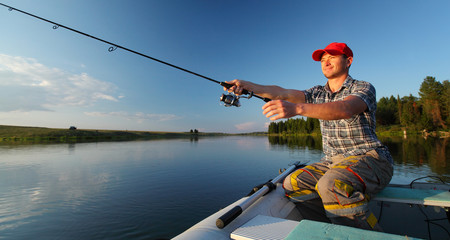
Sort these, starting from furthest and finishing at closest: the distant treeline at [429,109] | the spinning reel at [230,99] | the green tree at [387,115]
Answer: the green tree at [387,115] < the distant treeline at [429,109] < the spinning reel at [230,99]

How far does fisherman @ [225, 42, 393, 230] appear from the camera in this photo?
2.07 meters

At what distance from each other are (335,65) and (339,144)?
4.01 ft

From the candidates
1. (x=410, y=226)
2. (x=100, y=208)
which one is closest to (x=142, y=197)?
(x=100, y=208)

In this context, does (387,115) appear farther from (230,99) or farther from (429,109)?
(230,99)

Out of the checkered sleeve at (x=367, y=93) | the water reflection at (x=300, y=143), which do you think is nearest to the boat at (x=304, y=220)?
the checkered sleeve at (x=367, y=93)

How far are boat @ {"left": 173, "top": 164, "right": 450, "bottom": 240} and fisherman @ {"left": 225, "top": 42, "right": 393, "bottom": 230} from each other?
0.30 metres

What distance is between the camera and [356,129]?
8.89 feet

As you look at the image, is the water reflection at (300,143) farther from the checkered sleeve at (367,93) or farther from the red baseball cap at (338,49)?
the checkered sleeve at (367,93)

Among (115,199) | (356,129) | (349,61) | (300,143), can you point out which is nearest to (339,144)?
(356,129)

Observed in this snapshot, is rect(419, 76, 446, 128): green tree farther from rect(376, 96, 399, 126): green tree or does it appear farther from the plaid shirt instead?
the plaid shirt

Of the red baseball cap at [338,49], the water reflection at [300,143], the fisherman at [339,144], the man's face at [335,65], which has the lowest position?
the water reflection at [300,143]

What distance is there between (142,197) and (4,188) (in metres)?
6.13

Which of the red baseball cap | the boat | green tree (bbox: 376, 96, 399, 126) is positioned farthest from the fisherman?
green tree (bbox: 376, 96, 399, 126)

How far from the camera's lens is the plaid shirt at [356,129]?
253 cm
